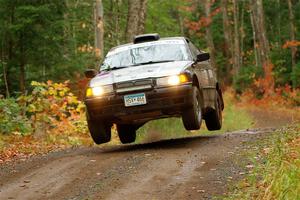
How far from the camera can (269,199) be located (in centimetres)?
565

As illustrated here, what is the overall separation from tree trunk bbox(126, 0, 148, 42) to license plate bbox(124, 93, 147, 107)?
7820 millimetres

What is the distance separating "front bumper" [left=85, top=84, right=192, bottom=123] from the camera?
389 inches

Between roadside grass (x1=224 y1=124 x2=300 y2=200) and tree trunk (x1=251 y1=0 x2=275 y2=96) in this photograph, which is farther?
tree trunk (x1=251 y1=0 x2=275 y2=96)

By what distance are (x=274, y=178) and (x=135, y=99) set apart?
4.26m

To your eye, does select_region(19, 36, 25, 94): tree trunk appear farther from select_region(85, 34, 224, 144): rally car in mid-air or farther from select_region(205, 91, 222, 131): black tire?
select_region(85, 34, 224, 144): rally car in mid-air

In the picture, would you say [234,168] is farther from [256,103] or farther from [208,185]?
[256,103]

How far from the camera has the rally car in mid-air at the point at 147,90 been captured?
9883 mm

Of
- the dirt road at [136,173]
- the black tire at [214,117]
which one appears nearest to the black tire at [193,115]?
the dirt road at [136,173]

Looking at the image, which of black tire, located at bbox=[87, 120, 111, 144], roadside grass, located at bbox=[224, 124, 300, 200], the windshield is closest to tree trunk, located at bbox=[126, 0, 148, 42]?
the windshield

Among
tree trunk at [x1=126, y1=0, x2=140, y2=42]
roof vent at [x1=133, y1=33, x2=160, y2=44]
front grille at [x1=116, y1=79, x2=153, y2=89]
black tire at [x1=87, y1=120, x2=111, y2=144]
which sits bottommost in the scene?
black tire at [x1=87, y1=120, x2=111, y2=144]

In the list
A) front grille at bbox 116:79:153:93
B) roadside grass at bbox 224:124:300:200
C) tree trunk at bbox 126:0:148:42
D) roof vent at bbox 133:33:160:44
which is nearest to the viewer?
roadside grass at bbox 224:124:300:200

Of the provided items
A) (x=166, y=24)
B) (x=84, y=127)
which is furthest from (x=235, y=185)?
(x=166, y=24)

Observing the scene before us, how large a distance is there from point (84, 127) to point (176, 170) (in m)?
8.25

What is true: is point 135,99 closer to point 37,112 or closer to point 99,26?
point 37,112
